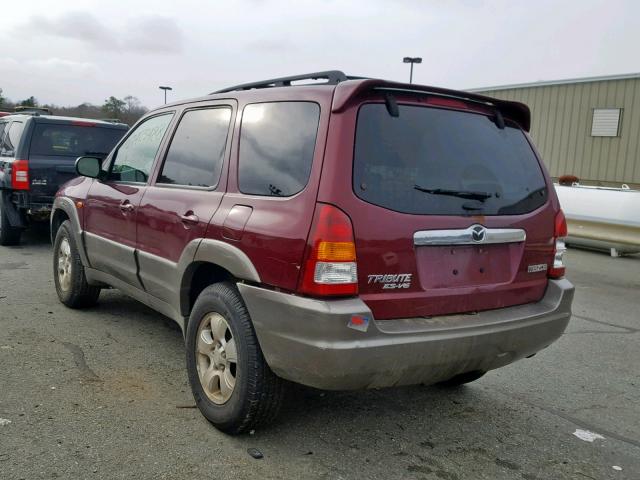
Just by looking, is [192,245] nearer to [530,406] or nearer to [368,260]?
[368,260]

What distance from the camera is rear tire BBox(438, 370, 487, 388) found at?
13.1 feet

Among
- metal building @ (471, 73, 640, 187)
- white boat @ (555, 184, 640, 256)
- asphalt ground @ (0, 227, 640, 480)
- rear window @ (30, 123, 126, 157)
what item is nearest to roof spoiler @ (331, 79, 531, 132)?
asphalt ground @ (0, 227, 640, 480)

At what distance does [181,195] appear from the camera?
12.4ft

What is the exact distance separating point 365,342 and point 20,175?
289 inches

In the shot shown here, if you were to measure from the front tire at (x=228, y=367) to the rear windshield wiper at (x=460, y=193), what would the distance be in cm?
111

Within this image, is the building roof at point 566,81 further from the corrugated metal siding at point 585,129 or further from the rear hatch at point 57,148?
the rear hatch at point 57,148

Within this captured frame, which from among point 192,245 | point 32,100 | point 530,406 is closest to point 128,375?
point 192,245

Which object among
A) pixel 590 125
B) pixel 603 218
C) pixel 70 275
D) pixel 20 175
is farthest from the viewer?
pixel 590 125

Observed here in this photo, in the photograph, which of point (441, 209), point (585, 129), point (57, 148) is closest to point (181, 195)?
point (441, 209)

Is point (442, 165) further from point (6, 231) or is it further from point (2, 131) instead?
point (2, 131)

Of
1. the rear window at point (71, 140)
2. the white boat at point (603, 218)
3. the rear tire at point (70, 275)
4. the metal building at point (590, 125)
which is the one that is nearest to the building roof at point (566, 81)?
the metal building at point (590, 125)

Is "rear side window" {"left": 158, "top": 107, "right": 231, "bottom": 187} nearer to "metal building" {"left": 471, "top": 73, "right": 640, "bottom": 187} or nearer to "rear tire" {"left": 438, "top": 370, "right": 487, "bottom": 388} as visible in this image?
"rear tire" {"left": 438, "top": 370, "right": 487, "bottom": 388}

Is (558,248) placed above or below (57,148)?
below

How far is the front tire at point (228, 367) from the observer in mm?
3025
